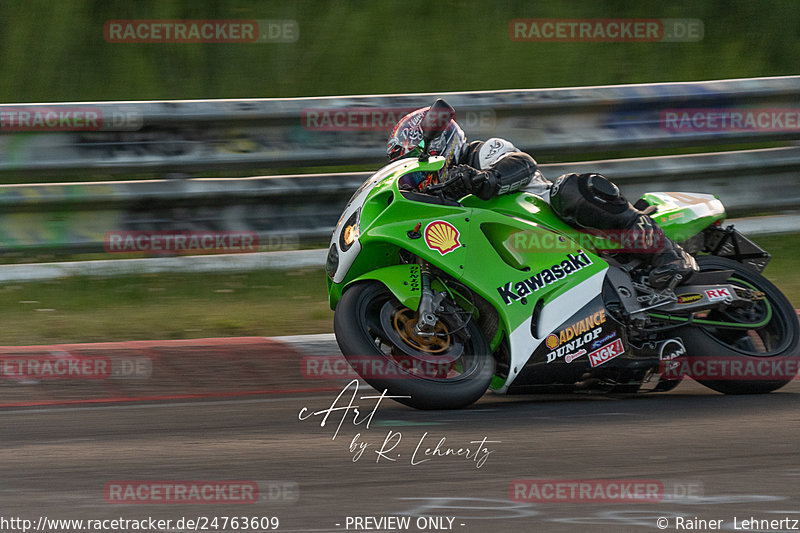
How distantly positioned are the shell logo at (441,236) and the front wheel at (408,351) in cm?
30

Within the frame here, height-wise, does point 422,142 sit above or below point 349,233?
above

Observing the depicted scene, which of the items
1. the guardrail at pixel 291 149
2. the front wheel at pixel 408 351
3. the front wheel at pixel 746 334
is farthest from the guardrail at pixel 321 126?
the front wheel at pixel 408 351

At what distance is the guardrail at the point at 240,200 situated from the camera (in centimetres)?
763

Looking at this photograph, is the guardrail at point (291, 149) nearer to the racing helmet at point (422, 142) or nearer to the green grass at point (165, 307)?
the green grass at point (165, 307)

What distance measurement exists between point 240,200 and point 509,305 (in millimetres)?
3218

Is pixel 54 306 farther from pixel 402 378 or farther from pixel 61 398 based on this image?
pixel 402 378

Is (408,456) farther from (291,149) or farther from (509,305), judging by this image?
(291,149)

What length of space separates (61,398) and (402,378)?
184 centimetres

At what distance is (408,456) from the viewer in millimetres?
4438

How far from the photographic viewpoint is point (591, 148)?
847 centimetres

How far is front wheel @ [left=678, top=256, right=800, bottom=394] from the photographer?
18.4 ft

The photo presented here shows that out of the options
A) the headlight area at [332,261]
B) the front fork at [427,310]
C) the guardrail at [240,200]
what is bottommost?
the guardrail at [240,200]

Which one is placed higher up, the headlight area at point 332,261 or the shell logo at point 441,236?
the shell logo at point 441,236

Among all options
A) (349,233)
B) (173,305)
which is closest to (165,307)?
(173,305)
